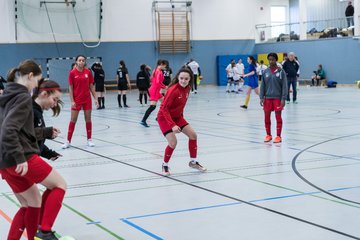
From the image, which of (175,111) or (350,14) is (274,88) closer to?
(175,111)

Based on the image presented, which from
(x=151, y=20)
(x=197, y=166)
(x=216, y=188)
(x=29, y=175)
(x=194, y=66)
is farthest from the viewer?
(x=151, y=20)

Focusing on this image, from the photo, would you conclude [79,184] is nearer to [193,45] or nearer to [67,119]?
[67,119]

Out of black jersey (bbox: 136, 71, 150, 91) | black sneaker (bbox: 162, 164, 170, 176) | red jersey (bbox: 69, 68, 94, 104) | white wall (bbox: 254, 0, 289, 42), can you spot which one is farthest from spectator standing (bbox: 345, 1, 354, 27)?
black sneaker (bbox: 162, 164, 170, 176)

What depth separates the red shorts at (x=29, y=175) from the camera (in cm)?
431

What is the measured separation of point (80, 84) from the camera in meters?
11.3

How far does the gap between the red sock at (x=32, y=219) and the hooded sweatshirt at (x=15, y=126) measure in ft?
1.64

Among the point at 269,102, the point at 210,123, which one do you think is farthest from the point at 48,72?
the point at 269,102

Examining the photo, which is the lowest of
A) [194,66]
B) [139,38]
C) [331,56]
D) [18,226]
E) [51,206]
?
[18,226]

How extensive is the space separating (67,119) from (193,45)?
22341 mm

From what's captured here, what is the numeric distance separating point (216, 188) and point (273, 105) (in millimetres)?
4445

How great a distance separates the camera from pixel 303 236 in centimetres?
494

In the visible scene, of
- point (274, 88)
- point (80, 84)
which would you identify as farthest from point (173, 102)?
point (80, 84)

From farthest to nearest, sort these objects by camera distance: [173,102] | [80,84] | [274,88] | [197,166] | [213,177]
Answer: [80,84] < [274,88] < [197,166] < [173,102] < [213,177]

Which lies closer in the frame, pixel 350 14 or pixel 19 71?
pixel 19 71
